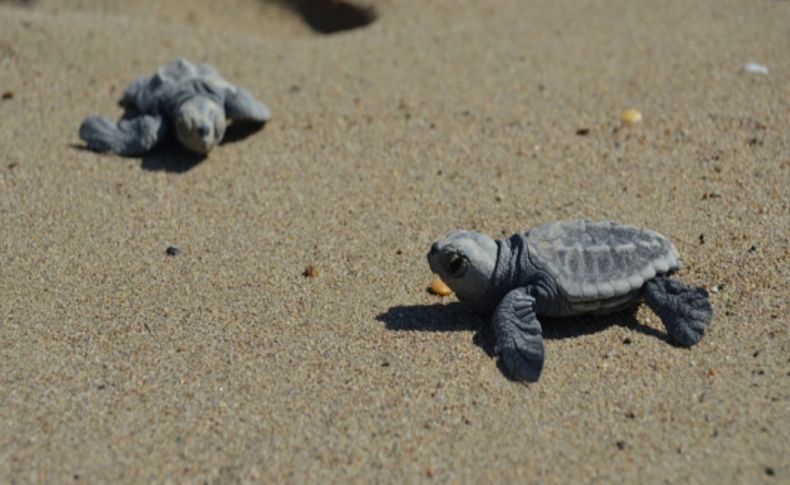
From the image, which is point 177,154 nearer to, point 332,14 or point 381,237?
point 381,237

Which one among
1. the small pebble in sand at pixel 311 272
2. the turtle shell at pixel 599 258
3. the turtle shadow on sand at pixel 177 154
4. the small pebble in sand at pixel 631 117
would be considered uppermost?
the turtle shell at pixel 599 258

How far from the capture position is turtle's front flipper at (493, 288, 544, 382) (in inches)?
133

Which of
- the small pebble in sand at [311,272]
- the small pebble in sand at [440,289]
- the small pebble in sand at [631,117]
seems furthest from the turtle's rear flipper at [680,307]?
the small pebble in sand at [631,117]

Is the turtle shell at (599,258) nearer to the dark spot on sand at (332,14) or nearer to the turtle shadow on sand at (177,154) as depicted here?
the turtle shadow on sand at (177,154)

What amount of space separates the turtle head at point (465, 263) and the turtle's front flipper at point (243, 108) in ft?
6.63

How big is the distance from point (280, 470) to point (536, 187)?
7.41 ft

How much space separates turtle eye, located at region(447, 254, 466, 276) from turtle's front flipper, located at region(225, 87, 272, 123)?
211 cm

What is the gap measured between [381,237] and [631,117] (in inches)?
70.4

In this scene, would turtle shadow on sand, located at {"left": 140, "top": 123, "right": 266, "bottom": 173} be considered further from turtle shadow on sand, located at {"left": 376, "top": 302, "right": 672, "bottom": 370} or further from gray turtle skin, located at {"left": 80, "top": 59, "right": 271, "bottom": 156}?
turtle shadow on sand, located at {"left": 376, "top": 302, "right": 672, "bottom": 370}

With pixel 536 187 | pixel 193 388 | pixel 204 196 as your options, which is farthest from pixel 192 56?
pixel 193 388

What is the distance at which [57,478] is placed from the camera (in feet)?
9.88

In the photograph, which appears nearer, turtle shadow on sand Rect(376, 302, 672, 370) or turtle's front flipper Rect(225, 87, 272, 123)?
turtle shadow on sand Rect(376, 302, 672, 370)

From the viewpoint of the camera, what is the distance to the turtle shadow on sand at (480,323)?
12.0 feet

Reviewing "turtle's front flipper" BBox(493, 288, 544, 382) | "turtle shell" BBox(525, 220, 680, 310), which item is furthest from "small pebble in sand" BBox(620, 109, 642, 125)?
"turtle's front flipper" BBox(493, 288, 544, 382)
